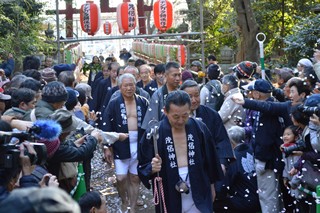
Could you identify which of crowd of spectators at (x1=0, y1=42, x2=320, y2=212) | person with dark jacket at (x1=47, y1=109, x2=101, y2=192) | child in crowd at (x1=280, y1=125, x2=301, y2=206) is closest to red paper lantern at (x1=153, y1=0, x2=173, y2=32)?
crowd of spectators at (x1=0, y1=42, x2=320, y2=212)

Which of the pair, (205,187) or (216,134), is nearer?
(205,187)

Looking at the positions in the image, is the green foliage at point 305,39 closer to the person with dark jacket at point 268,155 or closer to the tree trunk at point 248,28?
the tree trunk at point 248,28

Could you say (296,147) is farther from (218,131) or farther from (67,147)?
(67,147)

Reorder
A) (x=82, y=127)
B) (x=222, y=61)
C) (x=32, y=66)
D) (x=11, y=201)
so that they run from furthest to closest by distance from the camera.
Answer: (x=222, y=61), (x=32, y=66), (x=82, y=127), (x=11, y=201)

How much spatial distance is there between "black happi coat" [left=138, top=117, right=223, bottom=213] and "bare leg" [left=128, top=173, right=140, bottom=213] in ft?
8.90

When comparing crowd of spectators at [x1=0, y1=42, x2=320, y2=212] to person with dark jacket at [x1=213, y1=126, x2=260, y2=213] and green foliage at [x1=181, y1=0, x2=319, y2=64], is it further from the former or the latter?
green foliage at [x1=181, y1=0, x2=319, y2=64]

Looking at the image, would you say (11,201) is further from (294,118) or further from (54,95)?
(294,118)

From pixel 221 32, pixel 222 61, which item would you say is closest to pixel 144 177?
pixel 222 61

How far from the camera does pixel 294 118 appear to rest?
22.0ft

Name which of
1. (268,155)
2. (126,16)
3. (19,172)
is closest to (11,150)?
(19,172)

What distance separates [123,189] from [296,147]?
2915 mm

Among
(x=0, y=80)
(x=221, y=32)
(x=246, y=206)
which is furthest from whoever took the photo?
(x=221, y=32)

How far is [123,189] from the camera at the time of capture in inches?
337

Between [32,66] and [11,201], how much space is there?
30.5ft
